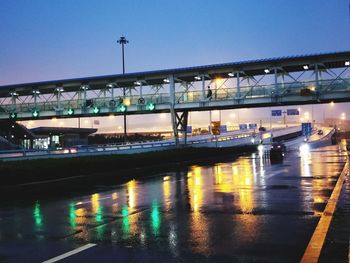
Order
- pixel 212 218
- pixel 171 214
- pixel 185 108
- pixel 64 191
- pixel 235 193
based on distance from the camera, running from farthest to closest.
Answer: pixel 185 108 → pixel 64 191 → pixel 235 193 → pixel 171 214 → pixel 212 218

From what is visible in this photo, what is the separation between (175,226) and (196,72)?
41318 mm

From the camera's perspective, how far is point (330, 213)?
11.5m

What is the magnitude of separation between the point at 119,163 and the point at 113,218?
17298 millimetres

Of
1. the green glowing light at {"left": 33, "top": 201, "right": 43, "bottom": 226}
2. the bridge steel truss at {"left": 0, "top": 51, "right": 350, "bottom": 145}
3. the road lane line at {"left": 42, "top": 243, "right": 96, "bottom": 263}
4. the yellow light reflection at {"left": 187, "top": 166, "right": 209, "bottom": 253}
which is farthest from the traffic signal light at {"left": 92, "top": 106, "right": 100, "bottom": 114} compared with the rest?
the road lane line at {"left": 42, "top": 243, "right": 96, "bottom": 263}

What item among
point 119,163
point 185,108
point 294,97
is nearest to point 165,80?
point 185,108

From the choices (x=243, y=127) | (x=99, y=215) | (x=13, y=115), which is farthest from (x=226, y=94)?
(x=243, y=127)

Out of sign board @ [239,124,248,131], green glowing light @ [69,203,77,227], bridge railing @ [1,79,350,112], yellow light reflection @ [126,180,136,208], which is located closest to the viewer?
green glowing light @ [69,203,77,227]

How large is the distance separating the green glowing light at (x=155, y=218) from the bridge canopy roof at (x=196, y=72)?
34.9 metres

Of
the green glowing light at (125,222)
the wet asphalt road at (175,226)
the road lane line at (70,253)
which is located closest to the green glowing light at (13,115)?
the wet asphalt road at (175,226)

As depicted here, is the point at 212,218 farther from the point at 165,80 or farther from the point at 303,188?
the point at 165,80

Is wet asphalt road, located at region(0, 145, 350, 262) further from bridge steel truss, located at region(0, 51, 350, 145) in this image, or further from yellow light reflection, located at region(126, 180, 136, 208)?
bridge steel truss, located at region(0, 51, 350, 145)

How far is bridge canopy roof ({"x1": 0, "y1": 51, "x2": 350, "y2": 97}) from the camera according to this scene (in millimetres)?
45344

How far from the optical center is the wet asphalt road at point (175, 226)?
25.6 ft

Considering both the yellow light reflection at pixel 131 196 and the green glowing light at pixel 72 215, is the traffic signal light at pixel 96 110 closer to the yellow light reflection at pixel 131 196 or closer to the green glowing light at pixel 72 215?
the yellow light reflection at pixel 131 196
